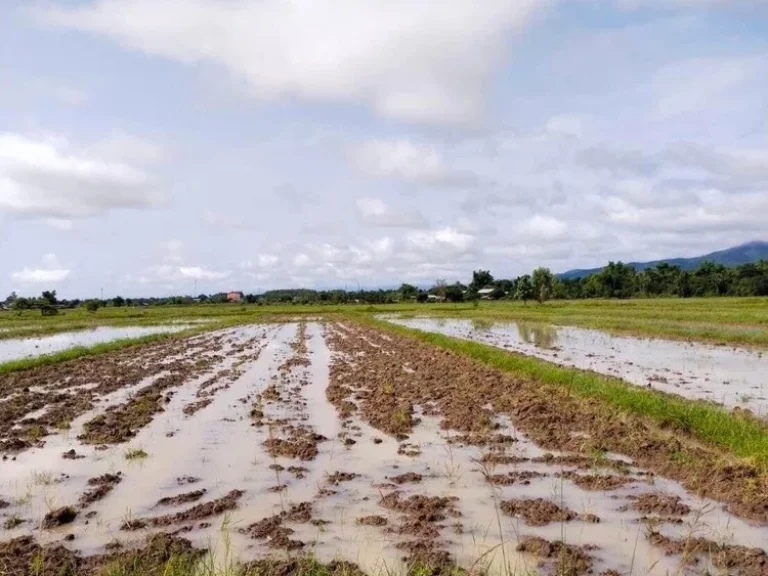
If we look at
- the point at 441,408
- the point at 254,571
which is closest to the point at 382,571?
the point at 254,571

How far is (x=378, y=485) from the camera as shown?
20.1ft

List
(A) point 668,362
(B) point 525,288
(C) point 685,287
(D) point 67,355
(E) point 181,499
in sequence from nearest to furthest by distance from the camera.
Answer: (E) point 181,499 → (A) point 668,362 → (D) point 67,355 → (B) point 525,288 → (C) point 685,287

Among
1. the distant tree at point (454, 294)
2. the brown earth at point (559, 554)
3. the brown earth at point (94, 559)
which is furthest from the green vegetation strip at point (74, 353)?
the distant tree at point (454, 294)

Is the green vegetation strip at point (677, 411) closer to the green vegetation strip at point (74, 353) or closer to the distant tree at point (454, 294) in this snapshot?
the green vegetation strip at point (74, 353)

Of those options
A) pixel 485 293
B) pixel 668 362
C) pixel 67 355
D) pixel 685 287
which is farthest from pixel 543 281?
pixel 67 355

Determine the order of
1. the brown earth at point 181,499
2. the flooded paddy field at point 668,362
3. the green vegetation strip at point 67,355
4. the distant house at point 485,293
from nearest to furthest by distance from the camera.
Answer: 1. the brown earth at point 181,499
2. the flooded paddy field at point 668,362
3. the green vegetation strip at point 67,355
4. the distant house at point 485,293

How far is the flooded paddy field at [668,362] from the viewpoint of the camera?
1142 centimetres

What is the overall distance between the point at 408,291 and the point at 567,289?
23881mm

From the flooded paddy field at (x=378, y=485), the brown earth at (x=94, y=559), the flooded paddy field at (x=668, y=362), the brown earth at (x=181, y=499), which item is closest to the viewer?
the brown earth at (x=94, y=559)

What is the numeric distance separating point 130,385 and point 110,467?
7.52m

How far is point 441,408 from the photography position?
10383mm

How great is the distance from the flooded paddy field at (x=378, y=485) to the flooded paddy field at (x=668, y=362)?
3.35 metres

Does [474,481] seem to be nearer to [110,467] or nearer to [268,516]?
[268,516]

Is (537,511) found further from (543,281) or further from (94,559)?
(543,281)
